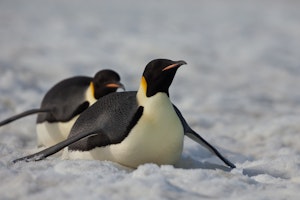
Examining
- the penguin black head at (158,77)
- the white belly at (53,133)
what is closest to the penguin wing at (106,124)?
the penguin black head at (158,77)

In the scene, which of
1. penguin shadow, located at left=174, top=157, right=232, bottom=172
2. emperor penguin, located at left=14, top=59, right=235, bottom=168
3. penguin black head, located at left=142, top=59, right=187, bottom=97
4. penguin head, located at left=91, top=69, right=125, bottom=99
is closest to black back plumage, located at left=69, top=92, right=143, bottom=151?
emperor penguin, located at left=14, top=59, right=235, bottom=168

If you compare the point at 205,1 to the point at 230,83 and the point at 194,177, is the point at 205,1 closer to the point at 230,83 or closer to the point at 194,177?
the point at 230,83

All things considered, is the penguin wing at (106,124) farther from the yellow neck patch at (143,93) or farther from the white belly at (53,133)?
the white belly at (53,133)

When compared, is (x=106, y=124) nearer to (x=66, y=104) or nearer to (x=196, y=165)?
(x=196, y=165)

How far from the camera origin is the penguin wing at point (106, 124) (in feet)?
12.0

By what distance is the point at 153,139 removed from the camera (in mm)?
3574

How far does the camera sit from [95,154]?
148 inches

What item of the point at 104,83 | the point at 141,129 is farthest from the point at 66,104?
the point at 141,129

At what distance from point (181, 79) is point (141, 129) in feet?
18.1

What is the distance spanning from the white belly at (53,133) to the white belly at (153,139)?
51.8 inches

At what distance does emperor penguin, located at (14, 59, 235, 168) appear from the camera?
3582 millimetres

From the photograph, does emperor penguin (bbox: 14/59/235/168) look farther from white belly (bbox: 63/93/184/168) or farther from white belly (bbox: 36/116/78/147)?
white belly (bbox: 36/116/78/147)

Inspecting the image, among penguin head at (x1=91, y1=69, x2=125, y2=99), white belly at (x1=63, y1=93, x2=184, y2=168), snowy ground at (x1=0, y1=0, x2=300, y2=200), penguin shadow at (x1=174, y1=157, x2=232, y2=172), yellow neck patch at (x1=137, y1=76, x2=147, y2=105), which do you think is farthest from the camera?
penguin head at (x1=91, y1=69, x2=125, y2=99)

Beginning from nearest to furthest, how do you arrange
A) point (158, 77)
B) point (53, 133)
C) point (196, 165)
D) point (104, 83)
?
1. point (158, 77)
2. point (196, 165)
3. point (104, 83)
4. point (53, 133)
